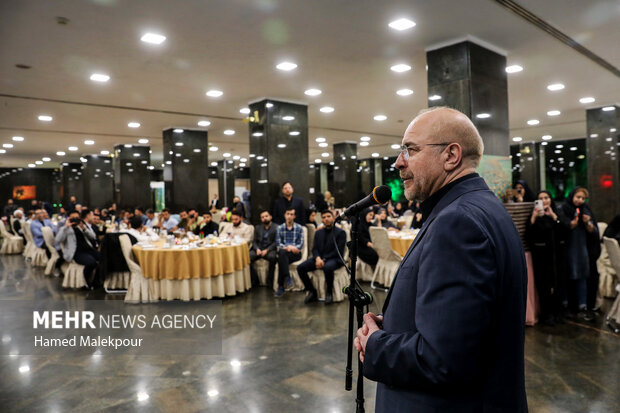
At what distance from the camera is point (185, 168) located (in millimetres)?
11852

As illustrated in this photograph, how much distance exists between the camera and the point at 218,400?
10.8 ft

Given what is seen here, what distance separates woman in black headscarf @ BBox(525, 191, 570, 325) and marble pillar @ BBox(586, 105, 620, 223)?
6.42 m

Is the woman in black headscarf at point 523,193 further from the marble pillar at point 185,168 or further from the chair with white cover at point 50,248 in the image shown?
the chair with white cover at point 50,248

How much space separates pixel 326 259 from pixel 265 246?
1.56 meters

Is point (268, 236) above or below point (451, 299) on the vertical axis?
below

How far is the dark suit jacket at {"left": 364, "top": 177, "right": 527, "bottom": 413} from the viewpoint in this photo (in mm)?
1012

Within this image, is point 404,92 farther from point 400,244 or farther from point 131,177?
point 131,177

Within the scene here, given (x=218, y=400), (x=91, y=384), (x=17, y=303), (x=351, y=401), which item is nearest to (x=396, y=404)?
(x=351, y=401)

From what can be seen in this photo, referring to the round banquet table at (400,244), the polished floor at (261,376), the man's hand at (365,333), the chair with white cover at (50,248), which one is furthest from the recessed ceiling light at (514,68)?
the chair with white cover at (50,248)

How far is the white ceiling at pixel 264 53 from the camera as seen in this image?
179 inches

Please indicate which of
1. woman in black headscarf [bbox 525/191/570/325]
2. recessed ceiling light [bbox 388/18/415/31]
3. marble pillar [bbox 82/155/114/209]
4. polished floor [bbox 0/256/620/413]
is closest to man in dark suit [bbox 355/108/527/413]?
polished floor [bbox 0/256/620/413]

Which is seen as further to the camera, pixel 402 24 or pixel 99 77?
pixel 99 77

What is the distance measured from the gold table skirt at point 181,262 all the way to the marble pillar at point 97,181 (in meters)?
12.7

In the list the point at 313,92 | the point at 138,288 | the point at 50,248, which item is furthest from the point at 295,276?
the point at 50,248
